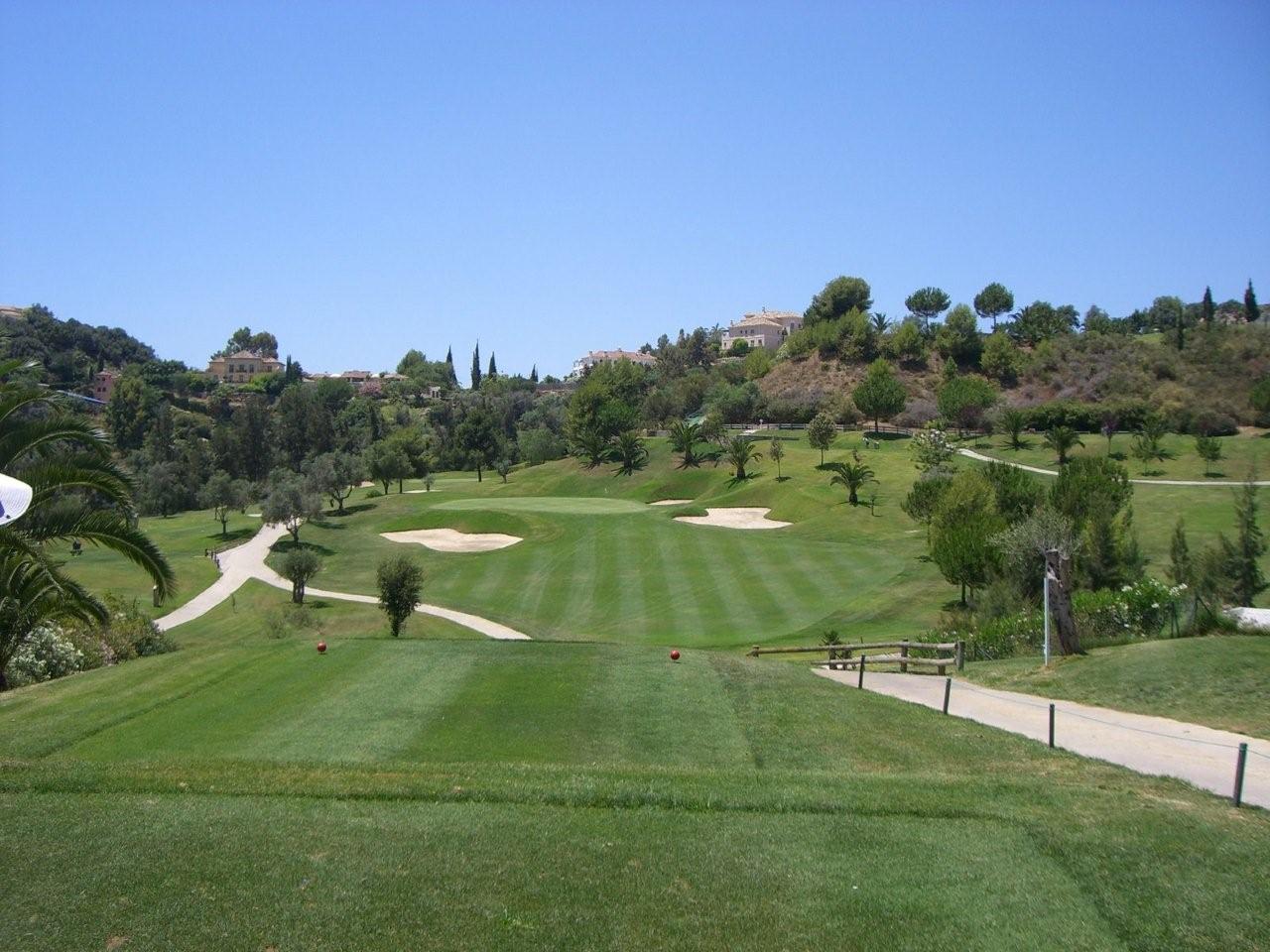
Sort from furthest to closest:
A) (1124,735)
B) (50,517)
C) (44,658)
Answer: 1. (44,658)
2. (50,517)
3. (1124,735)

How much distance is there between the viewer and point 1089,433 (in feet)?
276

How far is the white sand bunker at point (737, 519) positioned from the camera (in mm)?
60875

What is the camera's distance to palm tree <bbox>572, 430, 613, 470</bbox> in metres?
95.8

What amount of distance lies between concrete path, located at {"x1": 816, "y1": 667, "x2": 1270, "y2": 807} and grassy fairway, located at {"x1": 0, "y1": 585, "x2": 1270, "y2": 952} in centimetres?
108

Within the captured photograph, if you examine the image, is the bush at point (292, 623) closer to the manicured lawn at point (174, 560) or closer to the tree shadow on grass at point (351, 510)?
the manicured lawn at point (174, 560)

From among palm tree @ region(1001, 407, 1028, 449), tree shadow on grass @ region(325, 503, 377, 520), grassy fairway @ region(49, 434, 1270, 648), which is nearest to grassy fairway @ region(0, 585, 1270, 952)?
grassy fairway @ region(49, 434, 1270, 648)

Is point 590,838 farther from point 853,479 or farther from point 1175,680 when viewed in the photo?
point 853,479

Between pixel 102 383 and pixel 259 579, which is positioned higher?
pixel 102 383

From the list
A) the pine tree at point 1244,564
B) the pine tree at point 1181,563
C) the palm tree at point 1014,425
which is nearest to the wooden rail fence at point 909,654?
the pine tree at point 1181,563

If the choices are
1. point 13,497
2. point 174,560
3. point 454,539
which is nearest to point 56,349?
point 174,560

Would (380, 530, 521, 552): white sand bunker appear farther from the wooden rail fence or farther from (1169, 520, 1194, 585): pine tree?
(1169, 520, 1194, 585): pine tree

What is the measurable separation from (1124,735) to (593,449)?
266 feet

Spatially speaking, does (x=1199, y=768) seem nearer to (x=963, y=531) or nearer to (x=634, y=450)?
(x=963, y=531)

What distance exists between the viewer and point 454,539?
64500 millimetres
